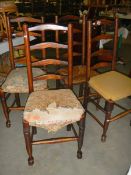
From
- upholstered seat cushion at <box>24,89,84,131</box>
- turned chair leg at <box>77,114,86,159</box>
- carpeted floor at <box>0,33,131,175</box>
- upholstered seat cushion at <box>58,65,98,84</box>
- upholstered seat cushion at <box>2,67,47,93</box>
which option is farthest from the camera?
upholstered seat cushion at <box>58,65,98,84</box>

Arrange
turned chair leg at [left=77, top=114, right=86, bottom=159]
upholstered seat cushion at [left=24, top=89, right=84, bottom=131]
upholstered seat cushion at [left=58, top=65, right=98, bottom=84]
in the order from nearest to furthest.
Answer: upholstered seat cushion at [left=24, top=89, right=84, bottom=131] < turned chair leg at [left=77, top=114, right=86, bottom=159] < upholstered seat cushion at [left=58, top=65, right=98, bottom=84]

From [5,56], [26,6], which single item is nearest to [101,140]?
[5,56]

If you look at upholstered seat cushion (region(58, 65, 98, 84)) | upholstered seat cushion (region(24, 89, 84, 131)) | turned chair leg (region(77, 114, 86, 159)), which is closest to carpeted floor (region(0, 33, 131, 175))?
turned chair leg (region(77, 114, 86, 159))

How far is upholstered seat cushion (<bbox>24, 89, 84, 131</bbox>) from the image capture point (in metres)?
1.45

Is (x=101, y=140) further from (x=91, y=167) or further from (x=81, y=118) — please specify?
(x=81, y=118)

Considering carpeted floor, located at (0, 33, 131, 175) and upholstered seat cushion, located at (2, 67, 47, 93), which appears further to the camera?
upholstered seat cushion, located at (2, 67, 47, 93)

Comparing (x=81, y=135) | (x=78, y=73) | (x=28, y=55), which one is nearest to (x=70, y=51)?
(x=28, y=55)

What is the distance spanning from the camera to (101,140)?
1970mm

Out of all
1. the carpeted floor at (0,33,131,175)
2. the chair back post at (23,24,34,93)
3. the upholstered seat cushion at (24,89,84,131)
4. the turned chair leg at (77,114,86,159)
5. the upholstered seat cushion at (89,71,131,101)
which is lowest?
the carpeted floor at (0,33,131,175)

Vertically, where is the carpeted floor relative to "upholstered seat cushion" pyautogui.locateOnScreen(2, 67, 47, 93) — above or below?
below

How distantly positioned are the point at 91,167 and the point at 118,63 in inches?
99.0

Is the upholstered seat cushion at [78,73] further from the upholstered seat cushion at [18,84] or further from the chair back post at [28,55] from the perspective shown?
the chair back post at [28,55]

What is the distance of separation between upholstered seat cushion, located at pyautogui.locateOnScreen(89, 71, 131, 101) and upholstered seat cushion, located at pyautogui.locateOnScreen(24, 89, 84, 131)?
0.29 metres

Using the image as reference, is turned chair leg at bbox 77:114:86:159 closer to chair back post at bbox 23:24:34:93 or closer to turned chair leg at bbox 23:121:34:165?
turned chair leg at bbox 23:121:34:165
